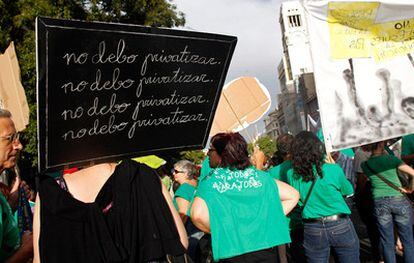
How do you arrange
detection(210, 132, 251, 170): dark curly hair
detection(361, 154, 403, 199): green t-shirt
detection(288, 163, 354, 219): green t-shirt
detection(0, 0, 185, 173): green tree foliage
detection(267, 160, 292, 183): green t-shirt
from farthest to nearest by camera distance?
detection(0, 0, 185, 173): green tree foliage
detection(361, 154, 403, 199): green t-shirt
detection(267, 160, 292, 183): green t-shirt
detection(288, 163, 354, 219): green t-shirt
detection(210, 132, 251, 170): dark curly hair

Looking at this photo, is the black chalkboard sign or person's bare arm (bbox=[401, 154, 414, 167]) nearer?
the black chalkboard sign

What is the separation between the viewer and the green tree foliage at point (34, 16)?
486 inches

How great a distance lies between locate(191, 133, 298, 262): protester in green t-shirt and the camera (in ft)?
10.4

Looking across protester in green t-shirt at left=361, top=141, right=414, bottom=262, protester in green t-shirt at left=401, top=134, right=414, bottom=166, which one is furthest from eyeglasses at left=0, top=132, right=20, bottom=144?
protester in green t-shirt at left=401, top=134, right=414, bottom=166

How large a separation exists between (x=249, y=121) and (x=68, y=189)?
5090 millimetres

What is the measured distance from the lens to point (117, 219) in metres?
2.19

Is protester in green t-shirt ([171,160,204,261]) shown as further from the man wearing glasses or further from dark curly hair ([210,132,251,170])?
the man wearing glasses

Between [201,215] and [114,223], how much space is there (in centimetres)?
106

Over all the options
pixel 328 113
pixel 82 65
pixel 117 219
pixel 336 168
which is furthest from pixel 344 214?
pixel 82 65

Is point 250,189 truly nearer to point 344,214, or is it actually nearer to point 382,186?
point 344,214

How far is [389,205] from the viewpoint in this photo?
493 centimetres

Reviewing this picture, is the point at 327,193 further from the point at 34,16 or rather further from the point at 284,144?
the point at 34,16

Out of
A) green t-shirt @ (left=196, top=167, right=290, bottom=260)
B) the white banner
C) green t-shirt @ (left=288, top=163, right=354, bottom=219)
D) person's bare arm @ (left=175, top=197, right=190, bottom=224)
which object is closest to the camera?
green t-shirt @ (left=196, top=167, right=290, bottom=260)

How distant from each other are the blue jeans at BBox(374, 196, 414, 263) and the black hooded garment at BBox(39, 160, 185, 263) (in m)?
3.37
